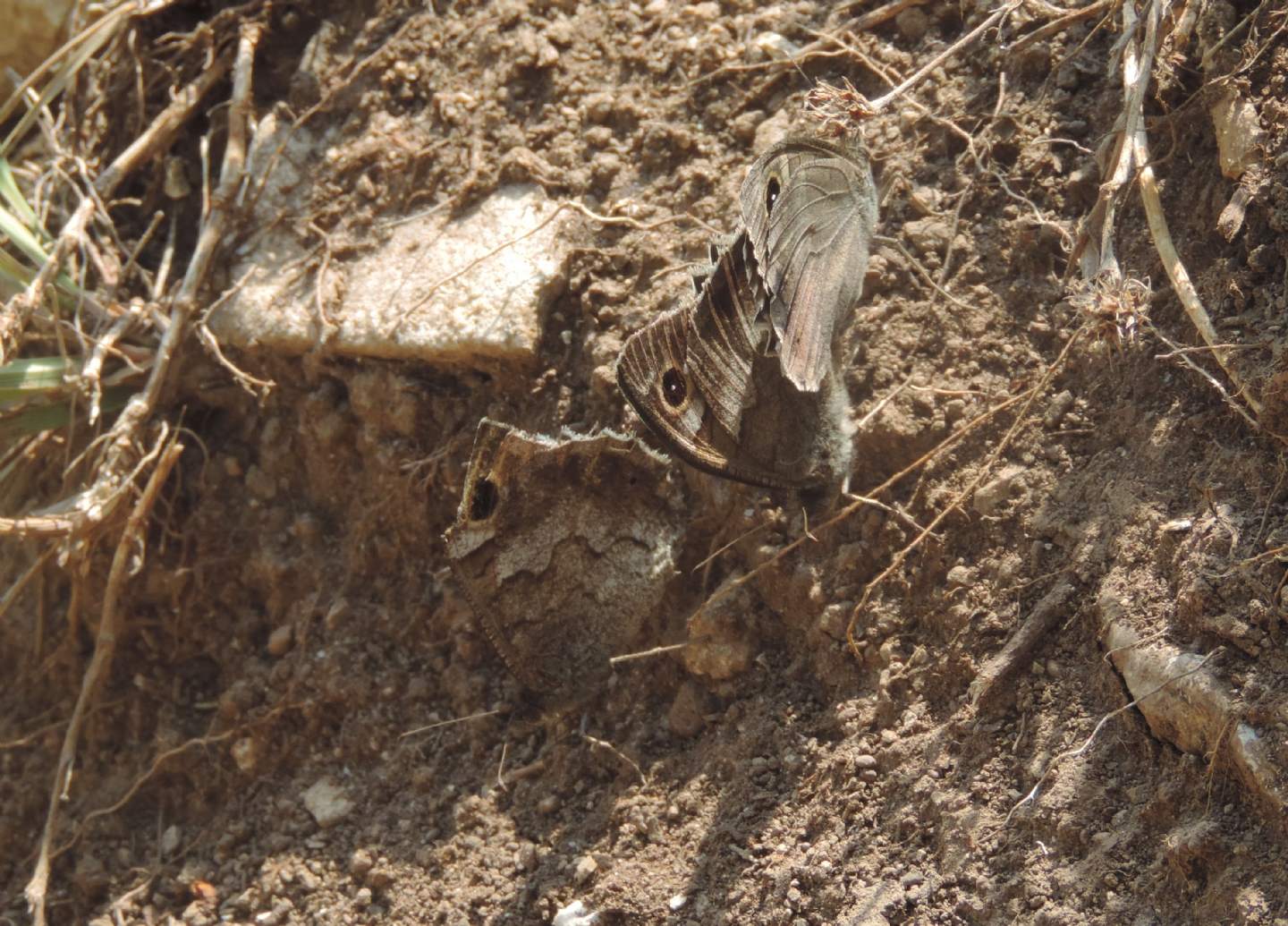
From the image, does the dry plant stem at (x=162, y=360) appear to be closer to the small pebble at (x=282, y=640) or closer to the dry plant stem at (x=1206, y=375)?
the small pebble at (x=282, y=640)

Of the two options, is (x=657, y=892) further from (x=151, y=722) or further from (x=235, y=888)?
(x=151, y=722)

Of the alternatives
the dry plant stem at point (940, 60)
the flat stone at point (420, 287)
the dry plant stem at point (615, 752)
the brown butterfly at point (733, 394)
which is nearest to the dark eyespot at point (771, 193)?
the brown butterfly at point (733, 394)

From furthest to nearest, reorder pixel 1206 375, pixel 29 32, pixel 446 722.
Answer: pixel 29 32 → pixel 446 722 → pixel 1206 375

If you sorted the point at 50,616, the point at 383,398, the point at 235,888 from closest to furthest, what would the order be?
1. the point at 235,888
2. the point at 383,398
3. the point at 50,616

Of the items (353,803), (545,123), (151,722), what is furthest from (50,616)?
(545,123)

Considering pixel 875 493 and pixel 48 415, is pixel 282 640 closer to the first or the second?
pixel 48 415

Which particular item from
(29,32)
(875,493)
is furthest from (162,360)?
(875,493)

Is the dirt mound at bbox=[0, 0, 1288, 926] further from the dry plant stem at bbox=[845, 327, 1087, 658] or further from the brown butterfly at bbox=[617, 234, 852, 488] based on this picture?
the brown butterfly at bbox=[617, 234, 852, 488]
